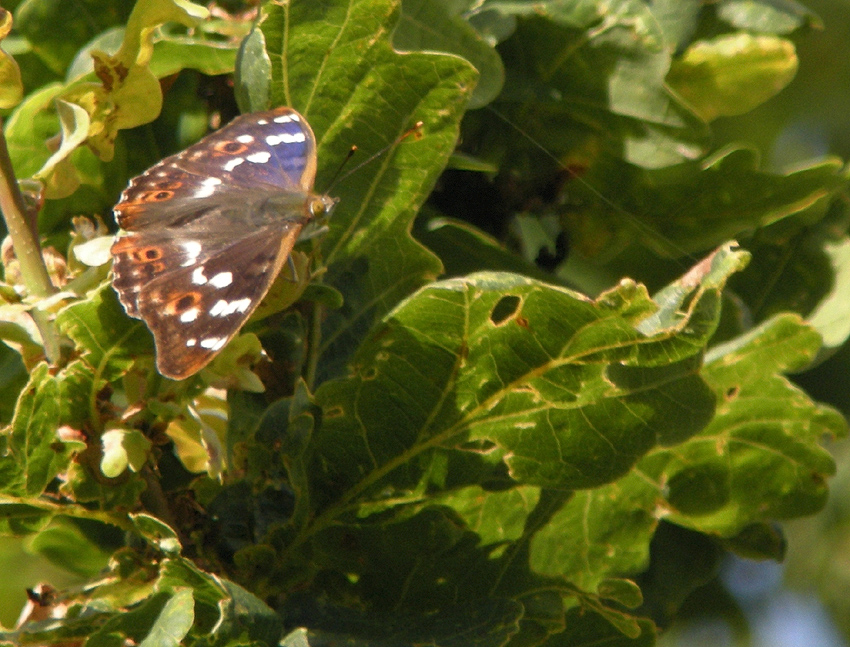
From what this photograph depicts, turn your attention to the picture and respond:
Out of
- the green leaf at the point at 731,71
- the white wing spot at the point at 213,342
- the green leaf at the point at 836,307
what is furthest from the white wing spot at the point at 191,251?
the green leaf at the point at 836,307

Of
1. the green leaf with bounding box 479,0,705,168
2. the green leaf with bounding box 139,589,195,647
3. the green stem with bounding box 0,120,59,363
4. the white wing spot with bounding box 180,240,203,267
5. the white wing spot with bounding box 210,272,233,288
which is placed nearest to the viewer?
the green leaf with bounding box 139,589,195,647

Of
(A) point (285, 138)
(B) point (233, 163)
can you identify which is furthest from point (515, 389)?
(B) point (233, 163)

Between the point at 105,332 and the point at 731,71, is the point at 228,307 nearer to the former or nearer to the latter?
the point at 105,332

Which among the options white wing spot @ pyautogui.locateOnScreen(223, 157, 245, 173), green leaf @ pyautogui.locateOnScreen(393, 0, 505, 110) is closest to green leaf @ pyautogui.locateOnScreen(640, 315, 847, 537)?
green leaf @ pyautogui.locateOnScreen(393, 0, 505, 110)

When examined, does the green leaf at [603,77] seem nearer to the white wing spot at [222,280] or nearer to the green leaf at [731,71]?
the green leaf at [731,71]

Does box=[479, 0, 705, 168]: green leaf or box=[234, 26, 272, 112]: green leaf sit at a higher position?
box=[234, 26, 272, 112]: green leaf

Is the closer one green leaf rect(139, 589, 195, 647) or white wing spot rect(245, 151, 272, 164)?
green leaf rect(139, 589, 195, 647)

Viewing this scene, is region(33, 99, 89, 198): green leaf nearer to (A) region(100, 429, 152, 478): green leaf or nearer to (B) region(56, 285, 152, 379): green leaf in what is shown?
(B) region(56, 285, 152, 379): green leaf
